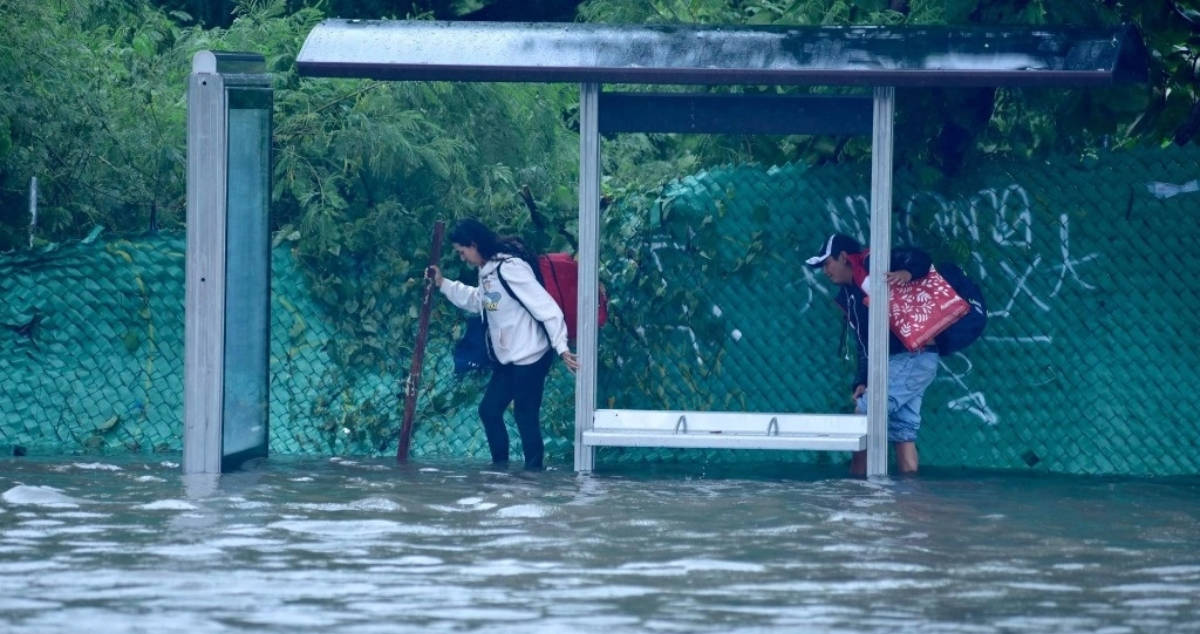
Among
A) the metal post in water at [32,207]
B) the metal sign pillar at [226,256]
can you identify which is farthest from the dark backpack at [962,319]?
the metal post in water at [32,207]

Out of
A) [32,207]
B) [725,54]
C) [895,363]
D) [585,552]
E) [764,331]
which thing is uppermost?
[725,54]

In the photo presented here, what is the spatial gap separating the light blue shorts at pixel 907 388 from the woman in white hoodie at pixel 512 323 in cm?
180

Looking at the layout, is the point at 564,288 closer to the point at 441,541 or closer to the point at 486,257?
the point at 486,257

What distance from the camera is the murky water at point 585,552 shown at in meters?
7.34

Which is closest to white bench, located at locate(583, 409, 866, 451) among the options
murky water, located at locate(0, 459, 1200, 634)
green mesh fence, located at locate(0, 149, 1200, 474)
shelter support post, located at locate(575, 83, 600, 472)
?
shelter support post, located at locate(575, 83, 600, 472)

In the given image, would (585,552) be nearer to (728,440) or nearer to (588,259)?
(728,440)

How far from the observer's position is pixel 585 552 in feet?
29.0

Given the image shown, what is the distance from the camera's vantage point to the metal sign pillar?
37.2 ft

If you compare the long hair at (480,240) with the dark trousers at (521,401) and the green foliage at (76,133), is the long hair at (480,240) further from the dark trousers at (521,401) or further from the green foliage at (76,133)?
the green foliage at (76,133)

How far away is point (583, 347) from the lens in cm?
1194

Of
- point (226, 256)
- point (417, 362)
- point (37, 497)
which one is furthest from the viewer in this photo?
point (417, 362)

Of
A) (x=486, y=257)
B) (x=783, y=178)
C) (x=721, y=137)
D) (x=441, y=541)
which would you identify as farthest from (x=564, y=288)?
(x=441, y=541)

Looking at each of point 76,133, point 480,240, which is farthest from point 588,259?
point 76,133

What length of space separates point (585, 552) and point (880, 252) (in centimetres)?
344
